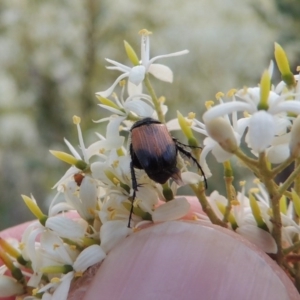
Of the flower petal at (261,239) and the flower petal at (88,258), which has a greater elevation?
the flower petal at (261,239)

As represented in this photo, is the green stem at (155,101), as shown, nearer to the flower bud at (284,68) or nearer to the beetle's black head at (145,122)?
the beetle's black head at (145,122)

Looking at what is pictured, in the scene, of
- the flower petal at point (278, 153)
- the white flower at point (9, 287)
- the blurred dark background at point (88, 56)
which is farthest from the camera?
the blurred dark background at point (88, 56)

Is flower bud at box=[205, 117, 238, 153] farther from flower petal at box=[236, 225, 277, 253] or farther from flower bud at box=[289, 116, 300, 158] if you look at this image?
flower petal at box=[236, 225, 277, 253]

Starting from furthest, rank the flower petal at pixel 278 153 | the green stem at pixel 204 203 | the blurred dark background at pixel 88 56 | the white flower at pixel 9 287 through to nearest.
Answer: the blurred dark background at pixel 88 56 < the white flower at pixel 9 287 < the green stem at pixel 204 203 < the flower petal at pixel 278 153

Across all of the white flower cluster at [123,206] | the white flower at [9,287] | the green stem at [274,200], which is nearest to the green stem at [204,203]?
the white flower cluster at [123,206]

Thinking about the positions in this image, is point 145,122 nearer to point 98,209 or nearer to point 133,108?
point 133,108

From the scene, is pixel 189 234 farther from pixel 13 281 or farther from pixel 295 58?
pixel 295 58

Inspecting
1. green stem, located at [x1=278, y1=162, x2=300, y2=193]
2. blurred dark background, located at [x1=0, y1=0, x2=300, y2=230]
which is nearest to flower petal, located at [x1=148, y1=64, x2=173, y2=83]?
green stem, located at [x1=278, y1=162, x2=300, y2=193]
